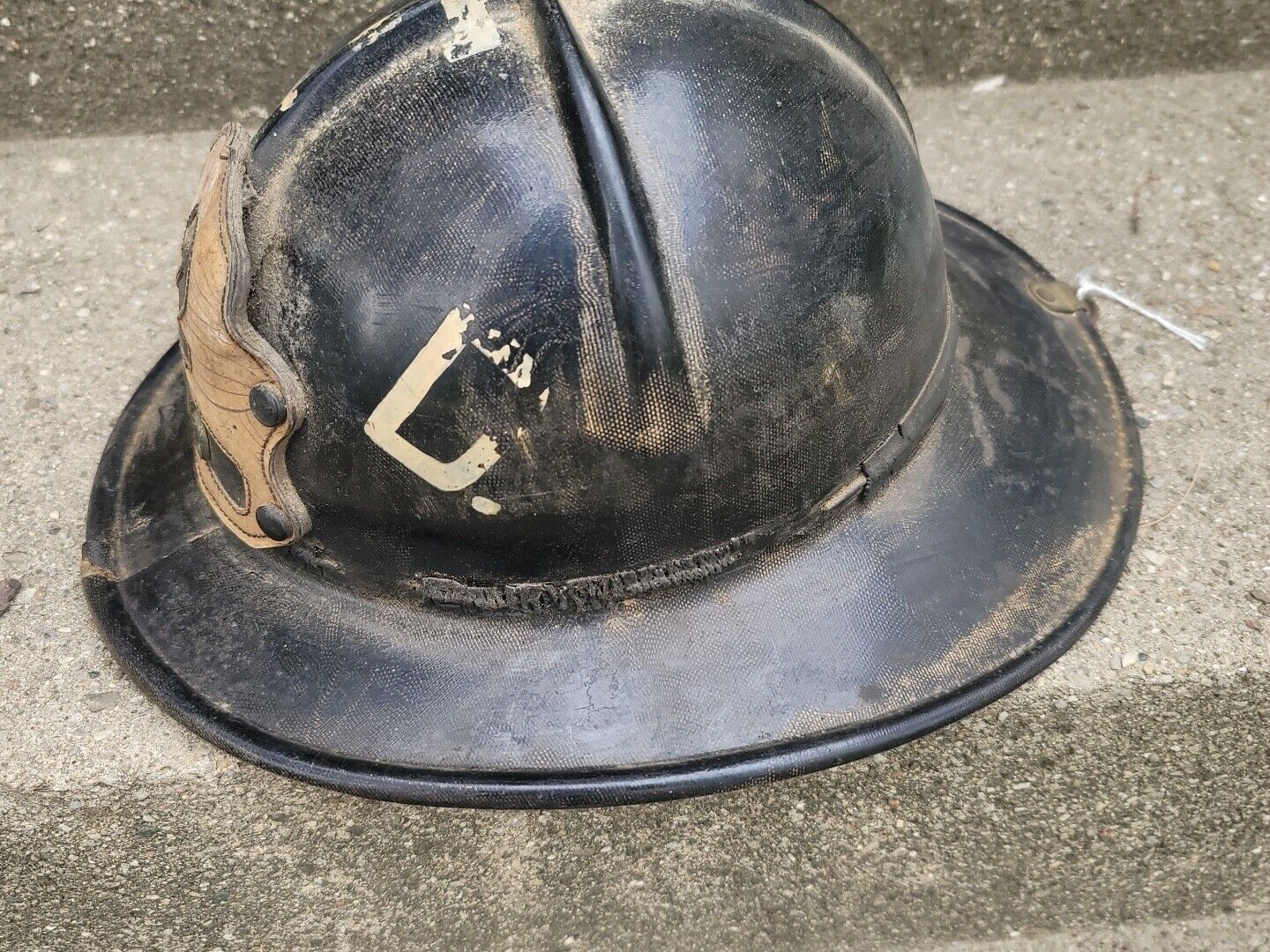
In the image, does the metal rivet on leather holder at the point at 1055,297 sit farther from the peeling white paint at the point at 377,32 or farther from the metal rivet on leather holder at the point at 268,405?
the metal rivet on leather holder at the point at 268,405

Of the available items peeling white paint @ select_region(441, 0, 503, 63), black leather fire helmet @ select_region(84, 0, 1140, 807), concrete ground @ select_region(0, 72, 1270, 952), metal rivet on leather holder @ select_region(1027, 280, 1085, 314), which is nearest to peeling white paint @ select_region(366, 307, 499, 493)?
black leather fire helmet @ select_region(84, 0, 1140, 807)

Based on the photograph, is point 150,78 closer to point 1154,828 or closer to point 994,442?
point 994,442

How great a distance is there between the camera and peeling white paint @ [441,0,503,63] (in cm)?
93

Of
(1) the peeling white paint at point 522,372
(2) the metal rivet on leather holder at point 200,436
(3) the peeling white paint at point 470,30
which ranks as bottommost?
(2) the metal rivet on leather holder at point 200,436

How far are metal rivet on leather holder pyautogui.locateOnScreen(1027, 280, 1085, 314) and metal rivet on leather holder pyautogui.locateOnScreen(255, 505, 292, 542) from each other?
3.57 ft

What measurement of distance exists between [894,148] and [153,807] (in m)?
1.15

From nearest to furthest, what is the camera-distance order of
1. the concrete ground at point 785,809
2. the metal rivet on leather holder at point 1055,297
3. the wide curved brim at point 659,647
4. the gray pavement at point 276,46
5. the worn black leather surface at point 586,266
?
the worn black leather surface at point 586,266 → the wide curved brim at point 659,647 → the concrete ground at point 785,809 → the metal rivet on leather holder at point 1055,297 → the gray pavement at point 276,46

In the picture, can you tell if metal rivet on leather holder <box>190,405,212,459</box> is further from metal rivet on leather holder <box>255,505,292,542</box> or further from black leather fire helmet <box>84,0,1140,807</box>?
metal rivet on leather holder <box>255,505,292,542</box>

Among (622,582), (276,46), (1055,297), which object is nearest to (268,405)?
(622,582)

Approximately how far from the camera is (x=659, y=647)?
103cm

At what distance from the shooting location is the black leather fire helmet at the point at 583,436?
2.93ft

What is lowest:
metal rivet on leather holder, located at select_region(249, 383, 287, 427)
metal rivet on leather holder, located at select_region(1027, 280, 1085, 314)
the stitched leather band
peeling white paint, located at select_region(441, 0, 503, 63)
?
metal rivet on leather holder, located at select_region(1027, 280, 1085, 314)

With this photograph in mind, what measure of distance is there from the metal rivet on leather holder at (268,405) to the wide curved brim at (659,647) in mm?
198

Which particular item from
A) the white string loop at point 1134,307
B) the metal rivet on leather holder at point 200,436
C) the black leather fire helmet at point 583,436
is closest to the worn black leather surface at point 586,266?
the black leather fire helmet at point 583,436
